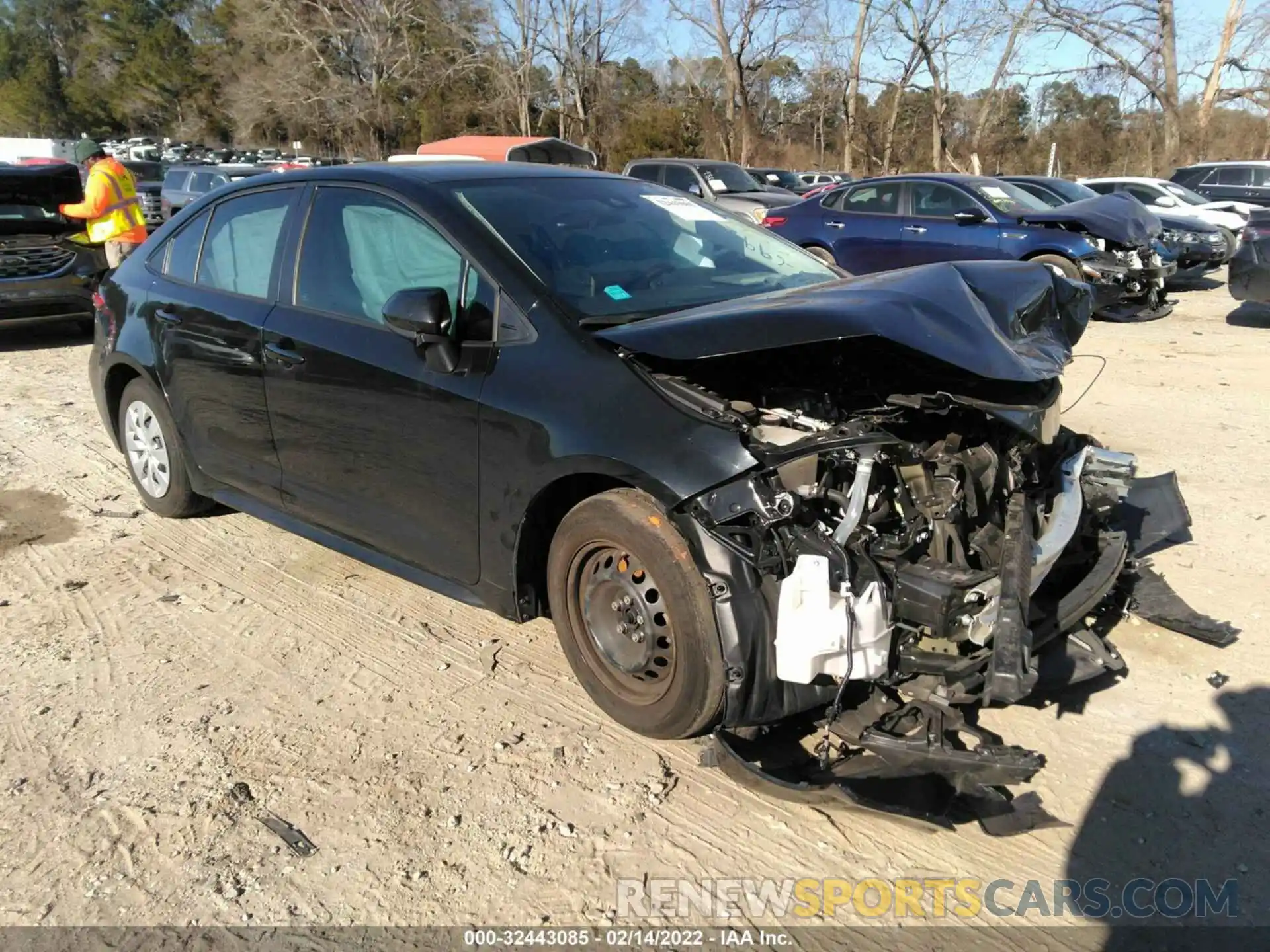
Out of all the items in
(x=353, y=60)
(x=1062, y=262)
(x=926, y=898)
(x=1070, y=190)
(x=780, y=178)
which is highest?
(x=353, y=60)

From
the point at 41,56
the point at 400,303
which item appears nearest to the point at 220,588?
the point at 400,303

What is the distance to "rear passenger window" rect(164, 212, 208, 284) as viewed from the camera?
15.2ft

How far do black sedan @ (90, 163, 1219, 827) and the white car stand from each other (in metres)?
14.8

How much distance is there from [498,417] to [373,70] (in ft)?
165

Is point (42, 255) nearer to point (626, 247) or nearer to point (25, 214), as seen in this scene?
point (25, 214)

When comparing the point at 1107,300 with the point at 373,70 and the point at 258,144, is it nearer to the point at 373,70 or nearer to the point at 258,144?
the point at 373,70

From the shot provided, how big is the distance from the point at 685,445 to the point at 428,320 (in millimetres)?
1011

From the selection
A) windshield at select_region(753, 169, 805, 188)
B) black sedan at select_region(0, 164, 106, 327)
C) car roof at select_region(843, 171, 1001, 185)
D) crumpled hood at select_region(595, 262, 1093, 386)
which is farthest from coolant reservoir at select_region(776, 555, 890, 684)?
windshield at select_region(753, 169, 805, 188)

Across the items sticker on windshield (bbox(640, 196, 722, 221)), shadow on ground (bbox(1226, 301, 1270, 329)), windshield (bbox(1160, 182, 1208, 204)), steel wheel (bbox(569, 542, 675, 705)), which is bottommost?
steel wheel (bbox(569, 542, 675, 705))

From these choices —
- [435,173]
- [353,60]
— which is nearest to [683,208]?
[435,173]

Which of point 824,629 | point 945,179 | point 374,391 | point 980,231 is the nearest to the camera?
point 824,629

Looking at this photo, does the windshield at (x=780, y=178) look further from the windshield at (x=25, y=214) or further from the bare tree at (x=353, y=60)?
the bare tree at (x=353, y=60)

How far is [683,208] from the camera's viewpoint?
4121mm

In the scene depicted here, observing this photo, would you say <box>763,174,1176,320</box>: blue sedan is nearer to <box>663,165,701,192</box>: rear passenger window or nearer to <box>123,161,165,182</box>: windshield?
<box>663,165,701,192</box>: rear passenger window
